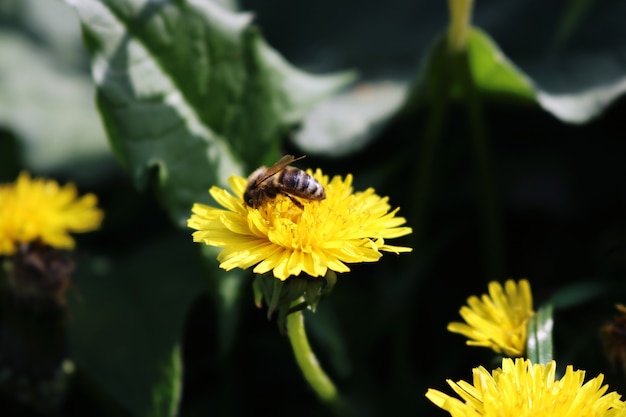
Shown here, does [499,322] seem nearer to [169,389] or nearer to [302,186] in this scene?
[302,186]

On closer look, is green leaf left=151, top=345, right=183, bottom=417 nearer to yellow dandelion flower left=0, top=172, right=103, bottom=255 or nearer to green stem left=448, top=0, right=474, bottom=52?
yellow dandelion flower left=0, top=172, right=103, bottom=255

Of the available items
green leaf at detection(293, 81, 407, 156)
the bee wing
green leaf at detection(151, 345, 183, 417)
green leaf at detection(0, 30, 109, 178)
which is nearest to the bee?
the bee wing

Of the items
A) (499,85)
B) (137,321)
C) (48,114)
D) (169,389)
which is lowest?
(169,389)

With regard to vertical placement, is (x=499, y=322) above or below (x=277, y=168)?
below

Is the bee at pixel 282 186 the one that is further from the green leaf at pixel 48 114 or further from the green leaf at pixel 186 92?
the green leaf at pixel 48 114

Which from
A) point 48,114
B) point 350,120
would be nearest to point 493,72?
point 350,120

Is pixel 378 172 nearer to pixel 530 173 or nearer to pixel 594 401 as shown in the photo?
pixel 530 173

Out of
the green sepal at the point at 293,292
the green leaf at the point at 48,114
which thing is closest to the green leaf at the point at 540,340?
the green sepal at the point at 293,292
